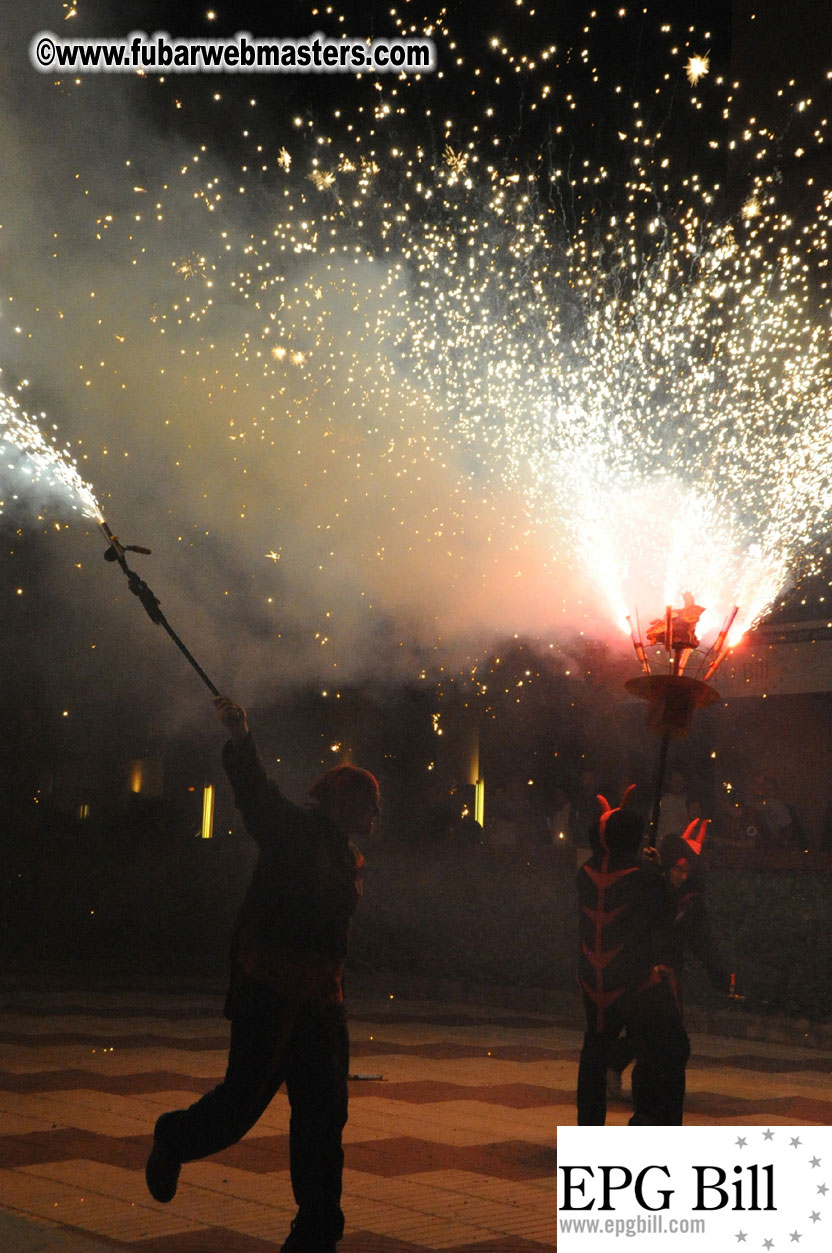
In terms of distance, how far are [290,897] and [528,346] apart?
6.55 metres

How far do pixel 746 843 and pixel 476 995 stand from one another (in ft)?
9.52

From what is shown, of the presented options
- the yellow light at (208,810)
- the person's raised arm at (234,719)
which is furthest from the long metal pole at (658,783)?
the yellow light at (208,810)

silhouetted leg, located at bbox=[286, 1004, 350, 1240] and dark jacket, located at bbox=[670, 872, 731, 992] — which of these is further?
dark jacket, located at bbox=[670, 872, 731, 992]

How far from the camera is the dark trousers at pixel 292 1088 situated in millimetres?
3947

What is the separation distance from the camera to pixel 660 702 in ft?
19.5

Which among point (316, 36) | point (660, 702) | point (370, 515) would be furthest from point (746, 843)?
point (316, 36)

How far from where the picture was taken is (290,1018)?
13.2 ft

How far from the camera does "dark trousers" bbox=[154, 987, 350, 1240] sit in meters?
3.95

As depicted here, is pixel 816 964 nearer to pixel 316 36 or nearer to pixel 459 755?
pixel 316 36

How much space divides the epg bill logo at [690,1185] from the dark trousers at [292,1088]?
2.40 feet

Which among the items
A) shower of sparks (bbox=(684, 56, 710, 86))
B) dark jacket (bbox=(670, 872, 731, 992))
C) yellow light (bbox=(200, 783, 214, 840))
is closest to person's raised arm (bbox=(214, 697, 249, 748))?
dark jacket (bbox=(670, 872, 731, 992))

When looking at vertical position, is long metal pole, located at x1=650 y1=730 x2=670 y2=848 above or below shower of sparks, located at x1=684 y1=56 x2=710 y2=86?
below

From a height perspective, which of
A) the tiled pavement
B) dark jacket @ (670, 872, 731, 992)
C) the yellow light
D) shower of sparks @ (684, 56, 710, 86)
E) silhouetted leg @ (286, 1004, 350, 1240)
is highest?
shower of sparks @ (684, 56, 710, 86)

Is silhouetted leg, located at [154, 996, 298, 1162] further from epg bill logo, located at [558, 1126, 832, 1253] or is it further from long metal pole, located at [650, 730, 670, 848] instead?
long metal pole, located at [650, 730, 670, 848]
